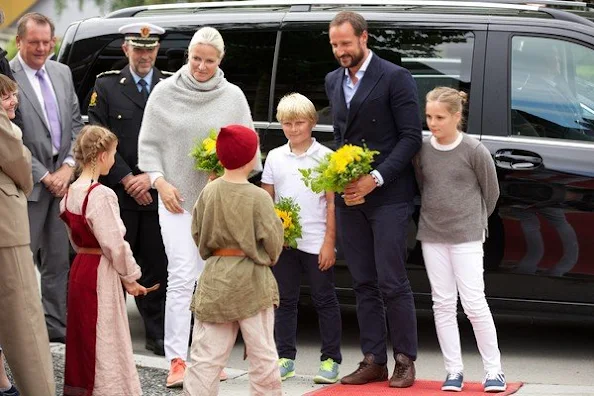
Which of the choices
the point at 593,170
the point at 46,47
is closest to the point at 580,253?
the point at 593,170

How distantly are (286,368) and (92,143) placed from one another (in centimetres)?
182

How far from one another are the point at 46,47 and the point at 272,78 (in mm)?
1402

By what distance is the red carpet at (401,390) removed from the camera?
278 inches

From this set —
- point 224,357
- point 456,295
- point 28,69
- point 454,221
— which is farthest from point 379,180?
point 28,69

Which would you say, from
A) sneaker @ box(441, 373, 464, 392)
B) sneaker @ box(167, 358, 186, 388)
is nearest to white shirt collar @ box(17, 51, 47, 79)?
sneaker @ box(167, 358, 186, 388)

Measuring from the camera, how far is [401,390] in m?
7.15

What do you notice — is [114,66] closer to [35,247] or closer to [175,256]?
[35,247]

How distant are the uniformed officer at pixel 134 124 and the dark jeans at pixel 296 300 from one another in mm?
903

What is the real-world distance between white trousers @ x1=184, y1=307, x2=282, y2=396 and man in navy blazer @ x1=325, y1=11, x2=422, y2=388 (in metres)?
1.09

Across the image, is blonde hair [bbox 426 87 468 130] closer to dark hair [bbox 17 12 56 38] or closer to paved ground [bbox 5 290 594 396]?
paved ground [bbox 5 290 594 396]

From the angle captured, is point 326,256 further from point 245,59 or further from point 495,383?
point 245,59

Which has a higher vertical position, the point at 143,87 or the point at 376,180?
the point at 143,87

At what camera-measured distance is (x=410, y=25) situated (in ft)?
26.9

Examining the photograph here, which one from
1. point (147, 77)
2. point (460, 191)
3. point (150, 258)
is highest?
point (147, 77)
